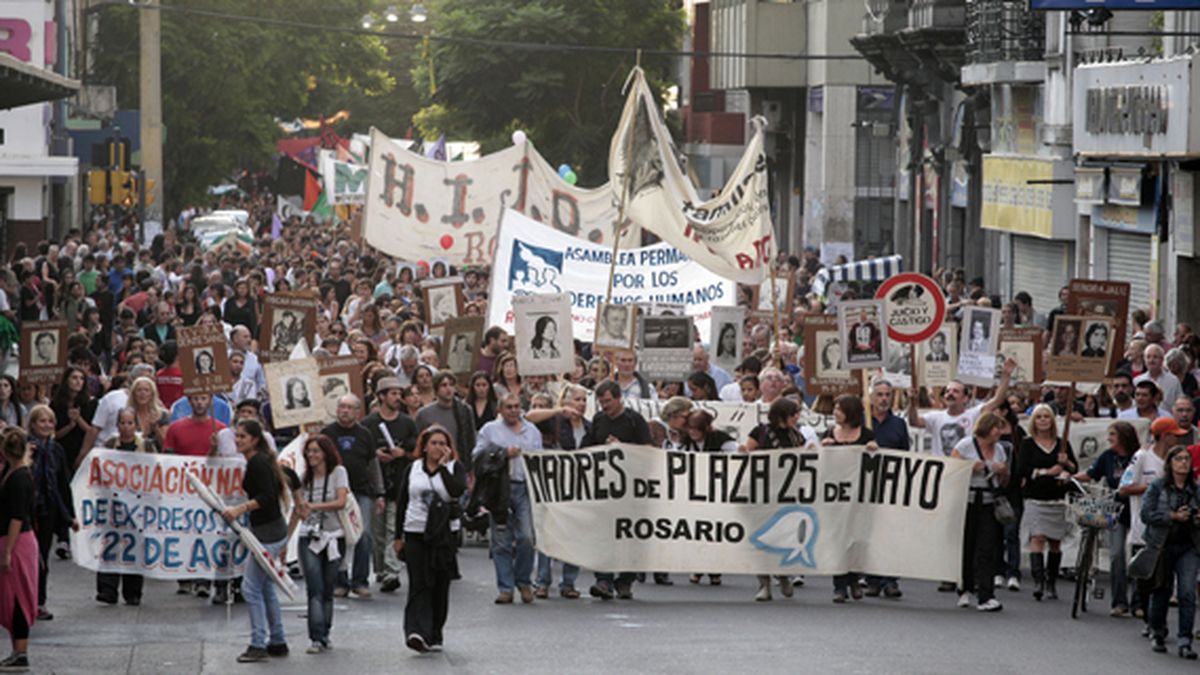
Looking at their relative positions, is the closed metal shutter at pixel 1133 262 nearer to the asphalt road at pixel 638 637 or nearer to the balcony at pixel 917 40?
the balcony at pixel 917 40

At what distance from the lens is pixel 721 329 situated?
23375 mm

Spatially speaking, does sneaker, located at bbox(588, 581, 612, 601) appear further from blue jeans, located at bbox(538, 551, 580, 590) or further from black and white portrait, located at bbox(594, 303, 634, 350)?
black and white portrait, located at bbox(594, 303, 634, 350)

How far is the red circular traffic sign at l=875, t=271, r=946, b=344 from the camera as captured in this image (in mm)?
19859

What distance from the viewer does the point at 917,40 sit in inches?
1700

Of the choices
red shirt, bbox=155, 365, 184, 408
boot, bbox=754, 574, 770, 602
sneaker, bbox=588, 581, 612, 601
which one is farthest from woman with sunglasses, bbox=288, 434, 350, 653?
red shirt, bbox=155, 365, 184, 408

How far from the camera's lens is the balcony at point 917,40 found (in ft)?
139

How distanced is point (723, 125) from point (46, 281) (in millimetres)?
35269

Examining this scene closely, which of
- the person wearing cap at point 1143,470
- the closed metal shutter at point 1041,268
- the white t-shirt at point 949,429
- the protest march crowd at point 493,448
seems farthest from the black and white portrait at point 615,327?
the closed metal shutter at point 1041,268

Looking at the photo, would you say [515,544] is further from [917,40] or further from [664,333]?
[917,40]

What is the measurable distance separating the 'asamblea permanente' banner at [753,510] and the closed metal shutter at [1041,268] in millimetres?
20606

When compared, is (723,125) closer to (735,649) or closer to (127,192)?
(127,192)

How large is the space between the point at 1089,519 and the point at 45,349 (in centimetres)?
841

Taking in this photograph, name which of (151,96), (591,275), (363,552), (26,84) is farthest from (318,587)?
(151,96)

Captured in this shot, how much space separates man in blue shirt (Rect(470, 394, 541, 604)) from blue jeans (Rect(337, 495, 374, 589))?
2.67ft
